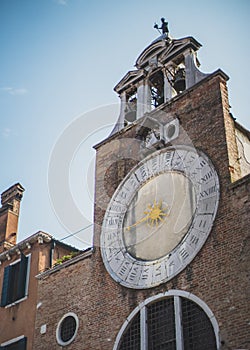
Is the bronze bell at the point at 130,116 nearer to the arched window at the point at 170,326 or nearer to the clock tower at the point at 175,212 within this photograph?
the clock tower at the point at 175,212

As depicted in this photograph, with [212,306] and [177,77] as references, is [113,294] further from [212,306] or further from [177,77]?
[177,77]

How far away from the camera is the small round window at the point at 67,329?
1639cm

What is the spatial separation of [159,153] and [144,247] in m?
2.68

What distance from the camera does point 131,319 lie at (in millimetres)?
14875

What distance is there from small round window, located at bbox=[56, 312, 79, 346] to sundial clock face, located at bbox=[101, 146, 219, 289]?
1.71 metres

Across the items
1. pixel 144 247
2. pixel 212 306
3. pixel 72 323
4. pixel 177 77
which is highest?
pixel 177 77

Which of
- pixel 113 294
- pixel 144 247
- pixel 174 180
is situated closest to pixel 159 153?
pixel 174 180

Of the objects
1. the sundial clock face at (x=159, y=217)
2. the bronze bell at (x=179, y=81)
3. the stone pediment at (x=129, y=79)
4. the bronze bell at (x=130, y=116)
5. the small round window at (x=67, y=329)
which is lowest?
the small round window at (x=67, y=329)

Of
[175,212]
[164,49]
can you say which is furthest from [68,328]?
[164,49]

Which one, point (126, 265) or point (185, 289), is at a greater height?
point (126, 265)

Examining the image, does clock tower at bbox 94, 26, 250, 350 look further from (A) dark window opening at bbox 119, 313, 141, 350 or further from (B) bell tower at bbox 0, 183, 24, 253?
(B) bell tower at bbox 0, 183, 24, 253

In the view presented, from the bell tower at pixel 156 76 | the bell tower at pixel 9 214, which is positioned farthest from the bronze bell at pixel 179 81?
the bell tower at pixel 9 214

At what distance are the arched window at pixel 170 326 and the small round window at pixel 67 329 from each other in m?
1.89

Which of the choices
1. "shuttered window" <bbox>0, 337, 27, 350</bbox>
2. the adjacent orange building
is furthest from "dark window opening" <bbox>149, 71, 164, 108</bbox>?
"shuttered window" <bbox>0, 337, 27, 350</bbox>
